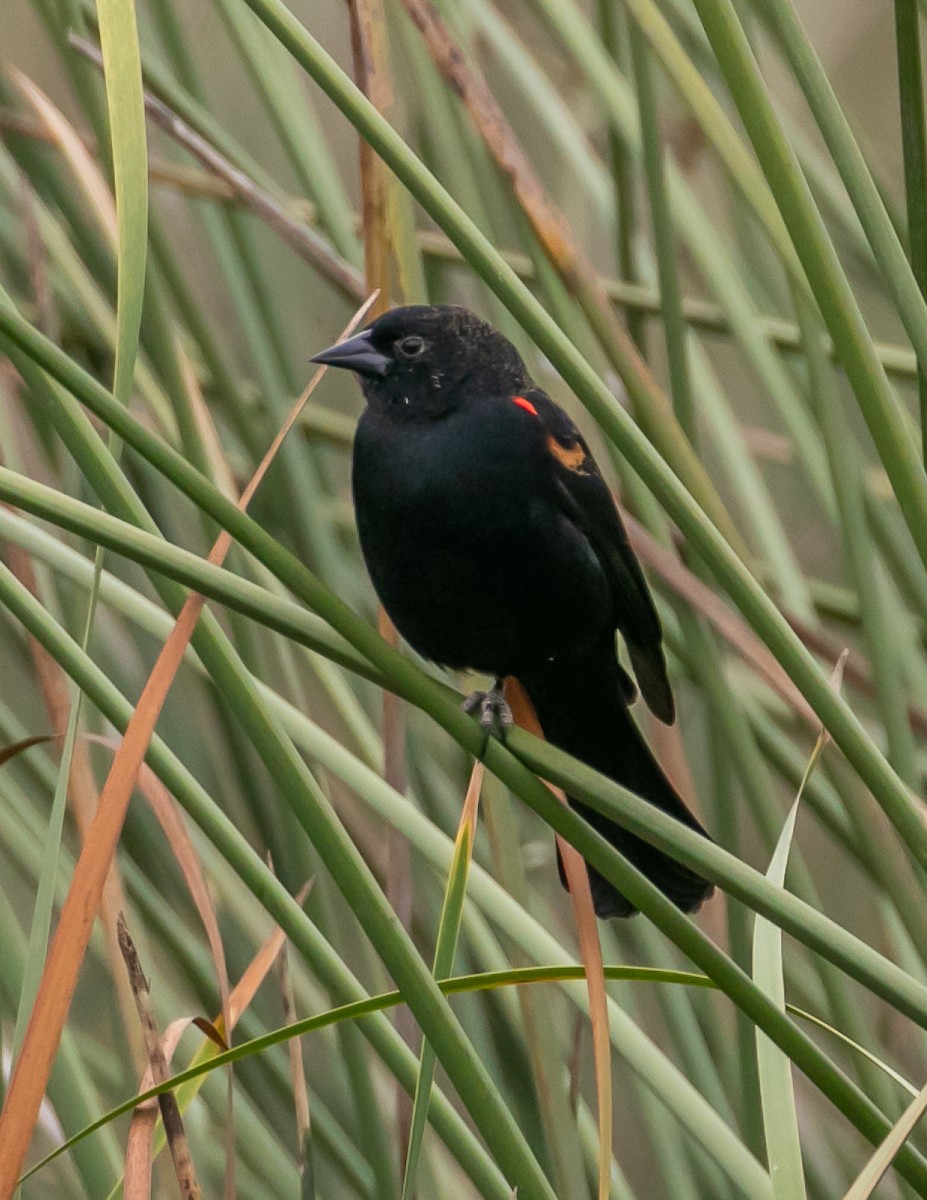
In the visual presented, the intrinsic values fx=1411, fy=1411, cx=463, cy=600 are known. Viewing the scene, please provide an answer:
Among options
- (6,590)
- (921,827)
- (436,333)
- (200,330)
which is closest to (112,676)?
(200,330)

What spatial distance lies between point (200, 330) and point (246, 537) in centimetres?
76

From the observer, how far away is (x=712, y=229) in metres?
1.52

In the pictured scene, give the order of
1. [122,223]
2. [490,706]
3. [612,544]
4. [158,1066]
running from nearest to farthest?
1. [122,223]
2. [158,1066]
3. [490,706]
4. [612,544]

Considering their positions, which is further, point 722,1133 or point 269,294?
point 269,294

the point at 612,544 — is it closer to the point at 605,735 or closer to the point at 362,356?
the point at 605,735

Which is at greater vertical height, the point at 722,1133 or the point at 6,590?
the point at 6,590

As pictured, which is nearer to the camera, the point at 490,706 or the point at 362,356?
the point at 490,706

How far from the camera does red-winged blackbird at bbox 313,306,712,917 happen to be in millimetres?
1369

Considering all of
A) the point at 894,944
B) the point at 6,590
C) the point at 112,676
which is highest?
the point at 6,590

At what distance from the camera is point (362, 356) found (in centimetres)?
150

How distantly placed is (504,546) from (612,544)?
0.51 ft

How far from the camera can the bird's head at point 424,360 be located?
147cm

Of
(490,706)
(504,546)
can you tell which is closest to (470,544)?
(504,546)

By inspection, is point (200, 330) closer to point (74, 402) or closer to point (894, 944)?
point (74, 402)
